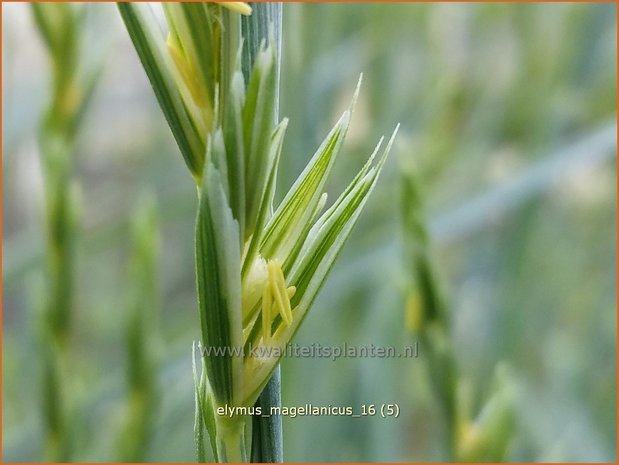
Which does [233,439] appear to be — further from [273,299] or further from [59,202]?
[59,202]

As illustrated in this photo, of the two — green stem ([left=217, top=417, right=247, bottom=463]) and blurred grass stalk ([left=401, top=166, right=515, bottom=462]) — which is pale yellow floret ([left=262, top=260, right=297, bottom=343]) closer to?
green stem ([left=217, top=417, right=247, bottom=463])

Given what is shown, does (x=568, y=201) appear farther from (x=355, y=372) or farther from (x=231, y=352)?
(x=231, y=352)

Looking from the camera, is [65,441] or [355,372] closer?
[65,441]

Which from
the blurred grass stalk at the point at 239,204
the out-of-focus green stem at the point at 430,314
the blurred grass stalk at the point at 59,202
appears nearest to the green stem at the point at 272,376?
the blurred grass stalk at the point at 239,204

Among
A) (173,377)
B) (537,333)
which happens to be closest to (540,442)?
(537,333)

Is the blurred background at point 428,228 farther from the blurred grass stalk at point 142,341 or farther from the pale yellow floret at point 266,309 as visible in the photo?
the pale yellow floret at point 266,309

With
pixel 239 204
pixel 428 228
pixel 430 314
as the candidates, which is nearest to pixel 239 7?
pixel 239 204

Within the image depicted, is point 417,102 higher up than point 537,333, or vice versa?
point 417,102
